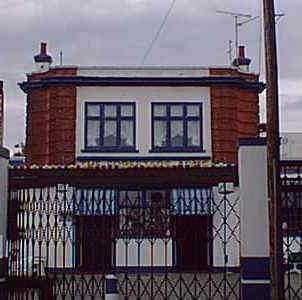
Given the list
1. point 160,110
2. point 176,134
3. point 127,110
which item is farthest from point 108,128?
point 176,134

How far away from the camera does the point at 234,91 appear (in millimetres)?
34594

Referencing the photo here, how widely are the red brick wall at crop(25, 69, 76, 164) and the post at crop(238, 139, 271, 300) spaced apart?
Answer: 829 inches

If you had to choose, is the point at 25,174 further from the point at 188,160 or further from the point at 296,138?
the point at 296,138

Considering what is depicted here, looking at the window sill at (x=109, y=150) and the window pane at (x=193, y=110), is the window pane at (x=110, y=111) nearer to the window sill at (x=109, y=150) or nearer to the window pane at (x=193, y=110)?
the window sill at (x=109, y=150)

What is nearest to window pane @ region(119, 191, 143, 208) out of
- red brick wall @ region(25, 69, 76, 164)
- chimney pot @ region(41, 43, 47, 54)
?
red brick wall @ region(25, 69, 76, 164)

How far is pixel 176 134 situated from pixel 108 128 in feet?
9.41

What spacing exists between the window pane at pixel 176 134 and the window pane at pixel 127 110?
1830 mm

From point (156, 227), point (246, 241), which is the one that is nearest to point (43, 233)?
point (156, 227)

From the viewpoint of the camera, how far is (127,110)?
112ft

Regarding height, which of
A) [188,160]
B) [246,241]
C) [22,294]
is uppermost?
[188,160]

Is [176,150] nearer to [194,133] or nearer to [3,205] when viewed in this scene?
[194,133]

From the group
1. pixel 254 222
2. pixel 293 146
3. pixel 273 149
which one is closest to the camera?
pixel 273 149

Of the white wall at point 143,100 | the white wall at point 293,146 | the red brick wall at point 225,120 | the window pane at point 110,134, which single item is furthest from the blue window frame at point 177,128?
the white wall at point 293,146

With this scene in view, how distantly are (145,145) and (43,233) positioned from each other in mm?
18769
